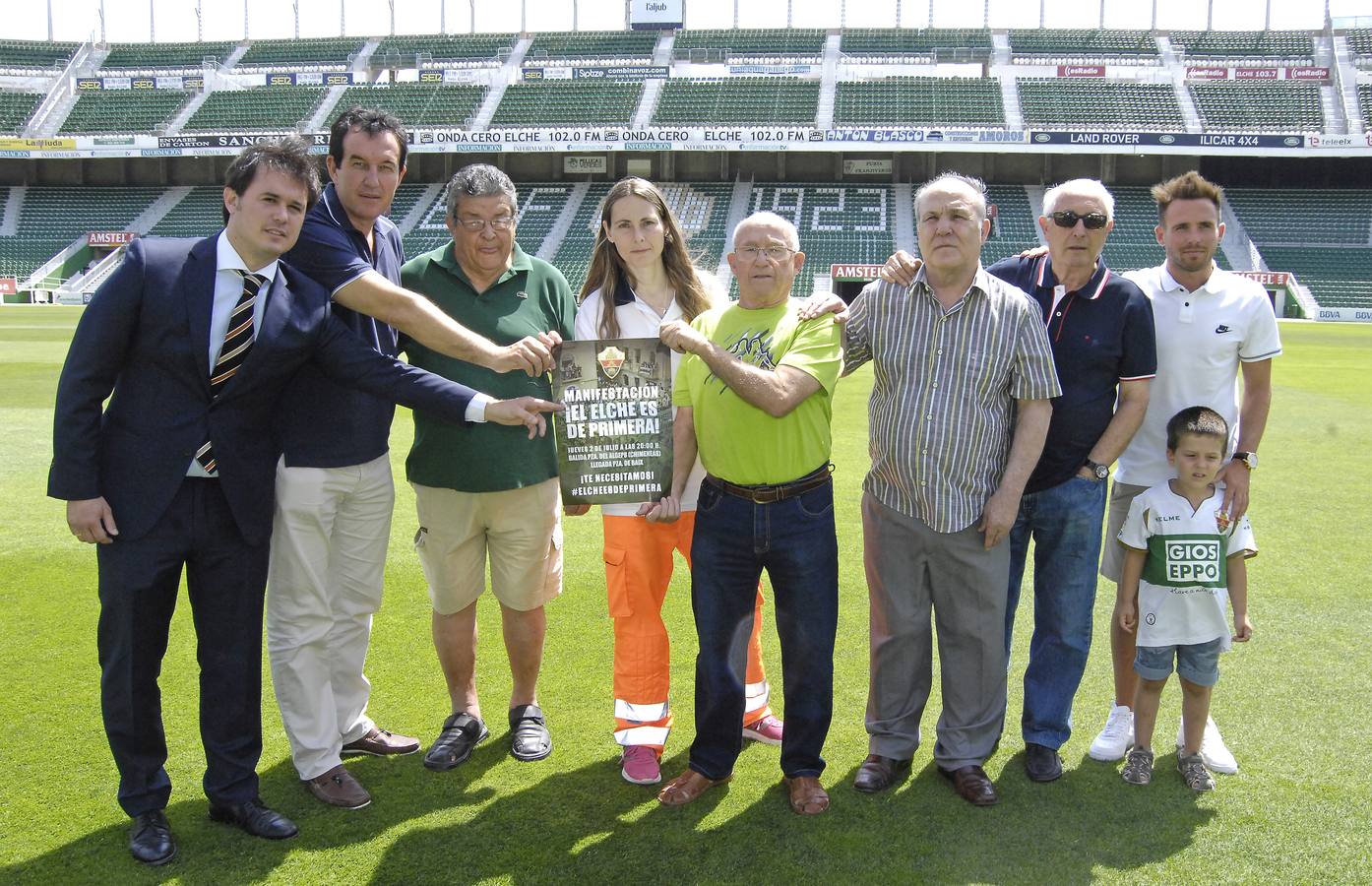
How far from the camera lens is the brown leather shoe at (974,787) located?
3.60m

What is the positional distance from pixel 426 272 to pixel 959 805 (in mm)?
2716

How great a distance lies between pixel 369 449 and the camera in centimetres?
375

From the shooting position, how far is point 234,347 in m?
3.31

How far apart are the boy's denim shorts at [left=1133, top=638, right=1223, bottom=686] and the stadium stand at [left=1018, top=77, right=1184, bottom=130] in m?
38.4

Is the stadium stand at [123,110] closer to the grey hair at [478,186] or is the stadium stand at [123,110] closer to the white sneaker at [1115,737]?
the grey hair at [478,186]

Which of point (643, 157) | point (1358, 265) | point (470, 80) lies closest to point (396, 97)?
point (470, 80)

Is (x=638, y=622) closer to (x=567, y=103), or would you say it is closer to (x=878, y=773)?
(x=878, y=773)

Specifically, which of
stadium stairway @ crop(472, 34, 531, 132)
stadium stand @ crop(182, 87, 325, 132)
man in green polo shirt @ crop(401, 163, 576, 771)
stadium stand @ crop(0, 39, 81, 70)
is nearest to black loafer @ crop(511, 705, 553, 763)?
man in green polo shirt @ crop(401, 163, 576, 771)

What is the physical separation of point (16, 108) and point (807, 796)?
53.1 meters

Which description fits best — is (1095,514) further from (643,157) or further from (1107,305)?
(643,157)

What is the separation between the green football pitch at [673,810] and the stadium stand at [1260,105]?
39.0 meters

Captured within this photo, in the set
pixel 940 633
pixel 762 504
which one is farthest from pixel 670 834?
pixel 940 633

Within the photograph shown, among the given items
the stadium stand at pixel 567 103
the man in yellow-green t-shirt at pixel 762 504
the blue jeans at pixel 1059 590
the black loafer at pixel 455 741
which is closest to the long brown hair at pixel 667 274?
the man in yellow-green t-shirt at pixel 762 504

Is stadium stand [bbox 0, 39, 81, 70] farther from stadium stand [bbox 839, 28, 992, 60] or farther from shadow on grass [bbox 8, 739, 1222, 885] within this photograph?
shadow on grass [bbox 8, 739, 1222, 885]
